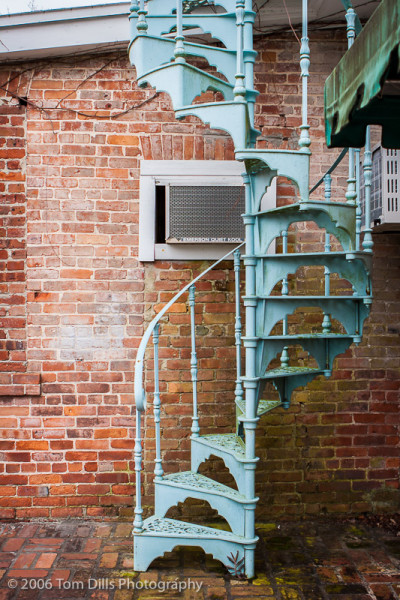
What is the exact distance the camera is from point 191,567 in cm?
323

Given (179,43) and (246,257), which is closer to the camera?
(179,43)

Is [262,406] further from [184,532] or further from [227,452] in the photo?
[184,532]

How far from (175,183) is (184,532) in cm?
217

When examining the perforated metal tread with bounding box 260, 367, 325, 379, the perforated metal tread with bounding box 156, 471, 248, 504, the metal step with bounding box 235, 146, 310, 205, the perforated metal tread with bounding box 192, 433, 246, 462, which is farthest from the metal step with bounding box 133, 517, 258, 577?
the metal step with bounding box 235, 146, 310, 205

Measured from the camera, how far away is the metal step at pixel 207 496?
125 inches

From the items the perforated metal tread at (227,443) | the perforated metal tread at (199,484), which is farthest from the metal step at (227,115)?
the perforated metal tread at (199,484)

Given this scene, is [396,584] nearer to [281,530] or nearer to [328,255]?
[281,530]

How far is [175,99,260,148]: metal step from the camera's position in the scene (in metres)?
2.93

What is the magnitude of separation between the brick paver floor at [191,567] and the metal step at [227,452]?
500 millimetres

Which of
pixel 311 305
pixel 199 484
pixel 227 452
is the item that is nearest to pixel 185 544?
pixel 199 484

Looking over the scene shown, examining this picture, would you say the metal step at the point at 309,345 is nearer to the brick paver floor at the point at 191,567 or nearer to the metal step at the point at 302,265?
the metal step at the point at 302,265

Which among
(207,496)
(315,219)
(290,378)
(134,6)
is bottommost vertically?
(207,496)

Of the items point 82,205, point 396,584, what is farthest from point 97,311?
point 396,584

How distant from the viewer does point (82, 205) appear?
3912 millimetres
